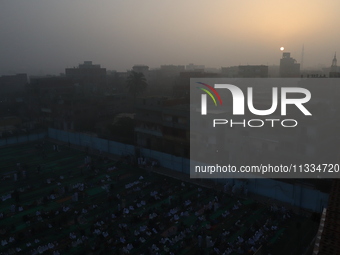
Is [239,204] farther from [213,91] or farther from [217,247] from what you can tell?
[213,91]

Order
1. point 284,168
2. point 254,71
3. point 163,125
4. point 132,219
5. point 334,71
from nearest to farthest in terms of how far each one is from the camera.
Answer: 1. point 132,219
2. point 284,168
3. point 163,125
4. point 334,71
5. point 254,71

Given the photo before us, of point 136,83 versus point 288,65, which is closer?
point 136,83

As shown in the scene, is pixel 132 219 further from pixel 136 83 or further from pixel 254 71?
pixel 254 71

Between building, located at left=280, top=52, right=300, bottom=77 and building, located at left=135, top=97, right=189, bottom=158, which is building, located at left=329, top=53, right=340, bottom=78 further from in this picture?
building, located at left=135, top=97, right=189, bottom=158

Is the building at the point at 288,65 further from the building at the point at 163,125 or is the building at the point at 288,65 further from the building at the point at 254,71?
the building at the point at 163,125

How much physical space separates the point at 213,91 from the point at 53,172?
14144 millimetres

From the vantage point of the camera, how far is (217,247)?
12305 mm

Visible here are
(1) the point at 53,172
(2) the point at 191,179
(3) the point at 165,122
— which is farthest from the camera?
(3) the point at 165,122

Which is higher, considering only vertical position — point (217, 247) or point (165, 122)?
point (165, 122)

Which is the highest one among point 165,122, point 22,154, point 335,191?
point 335,191

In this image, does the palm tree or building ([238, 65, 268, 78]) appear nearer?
the palm tree

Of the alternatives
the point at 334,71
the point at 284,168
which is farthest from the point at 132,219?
the point at 334,71

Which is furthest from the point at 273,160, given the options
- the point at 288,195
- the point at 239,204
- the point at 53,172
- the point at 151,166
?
the point at 53,172

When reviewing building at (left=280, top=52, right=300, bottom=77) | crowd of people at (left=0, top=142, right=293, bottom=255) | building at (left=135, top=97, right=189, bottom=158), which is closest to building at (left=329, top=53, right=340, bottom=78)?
building at (left=280, top=52, right=300, bottom=77)
